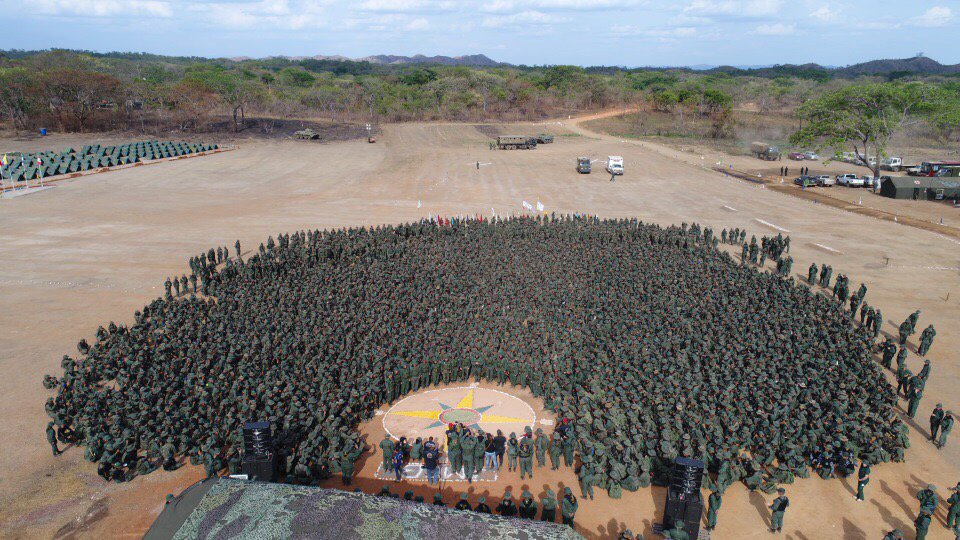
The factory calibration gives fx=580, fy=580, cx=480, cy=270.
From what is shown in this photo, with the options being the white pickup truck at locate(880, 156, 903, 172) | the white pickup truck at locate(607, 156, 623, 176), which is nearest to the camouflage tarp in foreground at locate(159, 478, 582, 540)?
the white pickup truck at locate(607, 156, 623, 176)

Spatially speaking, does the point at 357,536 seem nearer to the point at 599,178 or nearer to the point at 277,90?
the point at 599,178

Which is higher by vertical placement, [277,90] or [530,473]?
[277,90]

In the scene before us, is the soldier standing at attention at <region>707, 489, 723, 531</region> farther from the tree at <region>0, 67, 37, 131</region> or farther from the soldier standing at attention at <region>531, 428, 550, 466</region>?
the tree at <region>0, 67, 37, 131</region>

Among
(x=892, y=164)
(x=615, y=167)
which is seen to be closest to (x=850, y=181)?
(x=892, y=164)

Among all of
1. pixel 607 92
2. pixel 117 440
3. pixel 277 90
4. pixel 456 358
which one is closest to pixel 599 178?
pixel 456 358

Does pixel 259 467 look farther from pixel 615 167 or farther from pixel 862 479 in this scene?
pixel 615 167

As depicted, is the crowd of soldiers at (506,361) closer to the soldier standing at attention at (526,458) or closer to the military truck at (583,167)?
the soldier standing at attention at (526,458)
